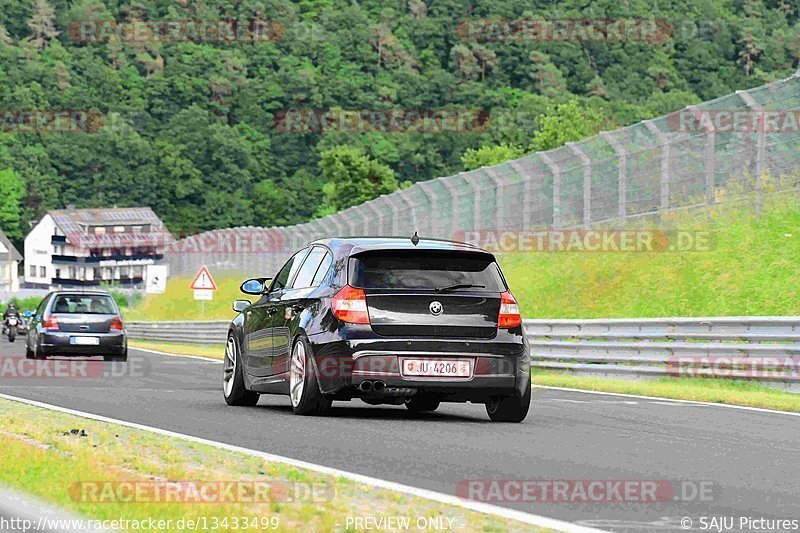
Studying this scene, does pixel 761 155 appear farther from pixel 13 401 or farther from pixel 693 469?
pixel 693 469

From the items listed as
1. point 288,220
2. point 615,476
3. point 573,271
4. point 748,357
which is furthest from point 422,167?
point 615,476

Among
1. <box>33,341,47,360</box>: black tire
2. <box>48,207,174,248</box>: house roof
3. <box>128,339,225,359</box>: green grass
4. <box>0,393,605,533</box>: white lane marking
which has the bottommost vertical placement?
<box>0,393,605,533</box>: white lane marking

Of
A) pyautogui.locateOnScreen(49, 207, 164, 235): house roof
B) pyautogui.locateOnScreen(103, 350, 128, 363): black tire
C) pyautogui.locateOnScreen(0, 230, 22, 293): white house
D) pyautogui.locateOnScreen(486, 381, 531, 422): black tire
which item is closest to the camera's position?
pyautogui.locateOnScreen(486, 381, 531, 422): black tire

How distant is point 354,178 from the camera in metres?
136

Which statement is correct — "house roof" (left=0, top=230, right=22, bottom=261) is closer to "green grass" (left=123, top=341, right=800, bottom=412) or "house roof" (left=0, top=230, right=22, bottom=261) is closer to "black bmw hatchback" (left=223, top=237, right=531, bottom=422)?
"green grass" (left=123, top=341, right=800, bottom=412)

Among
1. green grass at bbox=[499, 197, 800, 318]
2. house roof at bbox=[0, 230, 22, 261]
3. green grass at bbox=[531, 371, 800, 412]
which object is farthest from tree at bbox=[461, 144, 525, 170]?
green grass at bbox=[531, 371, 800, 412]

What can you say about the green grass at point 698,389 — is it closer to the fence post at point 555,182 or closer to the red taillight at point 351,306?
the red taillight at point 351,306

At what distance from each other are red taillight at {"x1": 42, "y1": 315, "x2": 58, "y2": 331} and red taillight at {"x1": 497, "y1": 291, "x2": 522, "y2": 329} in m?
16.2

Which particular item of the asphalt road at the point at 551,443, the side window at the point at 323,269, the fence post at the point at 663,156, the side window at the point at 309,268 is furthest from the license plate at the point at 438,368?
the fence post at the point at 663,156

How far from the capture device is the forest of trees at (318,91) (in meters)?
170

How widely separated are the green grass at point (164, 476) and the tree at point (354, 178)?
12373cm

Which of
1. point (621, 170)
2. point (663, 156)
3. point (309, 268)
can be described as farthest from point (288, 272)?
point (621, 170)

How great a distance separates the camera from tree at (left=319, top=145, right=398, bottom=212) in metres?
135

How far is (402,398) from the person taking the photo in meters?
13.0
